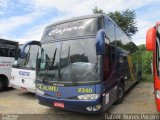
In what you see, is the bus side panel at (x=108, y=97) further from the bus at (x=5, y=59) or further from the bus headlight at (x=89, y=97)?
the bus at (x=5, y=59)

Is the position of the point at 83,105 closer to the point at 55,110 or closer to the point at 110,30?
the point at 55,110

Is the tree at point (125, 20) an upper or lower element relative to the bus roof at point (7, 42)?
upper

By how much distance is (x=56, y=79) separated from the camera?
19.0 ft

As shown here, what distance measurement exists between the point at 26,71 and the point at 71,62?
11.7ft

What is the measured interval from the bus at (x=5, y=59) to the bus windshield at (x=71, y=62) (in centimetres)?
466

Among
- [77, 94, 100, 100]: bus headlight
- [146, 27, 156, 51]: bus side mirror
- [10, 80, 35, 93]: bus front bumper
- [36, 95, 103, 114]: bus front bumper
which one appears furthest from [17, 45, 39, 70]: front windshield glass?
[146, 27, 156, 51]: bus side mirror

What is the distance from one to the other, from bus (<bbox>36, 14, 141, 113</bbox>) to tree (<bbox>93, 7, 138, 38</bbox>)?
66.5 ft

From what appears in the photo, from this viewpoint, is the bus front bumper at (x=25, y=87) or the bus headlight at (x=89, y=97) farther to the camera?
the bus front bumper at (x=25, y=87)

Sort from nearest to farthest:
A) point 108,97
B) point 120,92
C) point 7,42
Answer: point 108,97
point 120,92
point 7,42

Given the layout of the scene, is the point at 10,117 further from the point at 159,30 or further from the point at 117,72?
the point at 159,30

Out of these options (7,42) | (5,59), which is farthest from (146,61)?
(5,59)

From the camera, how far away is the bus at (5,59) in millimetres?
10125

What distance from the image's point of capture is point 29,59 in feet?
29.3

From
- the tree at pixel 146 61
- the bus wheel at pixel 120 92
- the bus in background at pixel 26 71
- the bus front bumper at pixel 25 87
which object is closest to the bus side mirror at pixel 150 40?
the bus wheel at pixel 120 92
